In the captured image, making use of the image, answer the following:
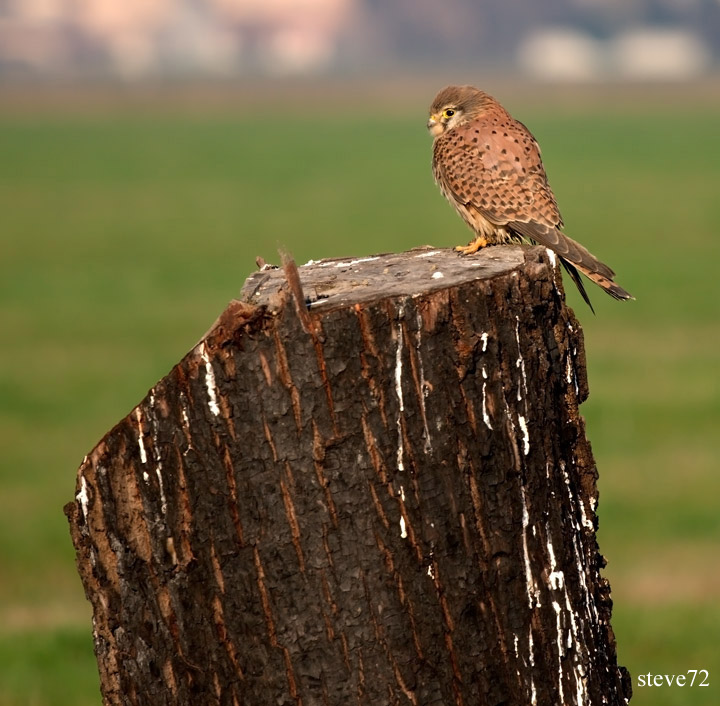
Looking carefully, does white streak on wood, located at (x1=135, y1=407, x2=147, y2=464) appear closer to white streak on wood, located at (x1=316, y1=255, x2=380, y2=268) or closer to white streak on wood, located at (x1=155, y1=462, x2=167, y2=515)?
white streak on wood, located at (x1=155, y1=462, x2=167, y2=515)

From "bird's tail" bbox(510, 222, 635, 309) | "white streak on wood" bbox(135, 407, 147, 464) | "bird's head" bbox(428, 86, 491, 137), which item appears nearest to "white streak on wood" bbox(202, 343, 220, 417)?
"white streak on wood" bbox(135, 407, 147, 464)

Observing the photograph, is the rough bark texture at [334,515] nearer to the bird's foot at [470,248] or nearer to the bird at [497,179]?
the bird's foot at [470,248]

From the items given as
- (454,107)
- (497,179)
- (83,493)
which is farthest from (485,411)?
(454,107)

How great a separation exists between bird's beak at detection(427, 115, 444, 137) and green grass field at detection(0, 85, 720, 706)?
281 cm

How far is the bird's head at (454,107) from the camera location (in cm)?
556

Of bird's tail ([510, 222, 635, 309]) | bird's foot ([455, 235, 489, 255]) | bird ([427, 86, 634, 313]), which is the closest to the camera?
bird's foot ([455, 235, 489, 255])

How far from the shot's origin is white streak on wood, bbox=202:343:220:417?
2.82m

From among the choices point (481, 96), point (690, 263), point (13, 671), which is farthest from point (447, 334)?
point (690, 263)

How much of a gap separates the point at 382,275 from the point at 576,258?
146 cm

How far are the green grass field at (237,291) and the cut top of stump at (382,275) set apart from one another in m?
2.81

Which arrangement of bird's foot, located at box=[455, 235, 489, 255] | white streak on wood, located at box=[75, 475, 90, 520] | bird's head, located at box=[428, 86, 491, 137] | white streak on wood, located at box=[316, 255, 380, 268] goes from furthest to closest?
bird's head, located at box=[428, 86, 491, 137]
bird's foot, located at box=[455, 235, 489, 255]
white streak on wood, located at box=[316, 255, 380, 268]
white streak on wood, located at box=[75, 475, 90, 520]

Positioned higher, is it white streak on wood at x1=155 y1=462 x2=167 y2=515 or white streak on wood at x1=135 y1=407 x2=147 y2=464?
white streak on wood at x1=135 y1=407 x2=147 y2=464

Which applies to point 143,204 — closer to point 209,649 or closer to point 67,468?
point 67,468

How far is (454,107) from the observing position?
5.64 meters
